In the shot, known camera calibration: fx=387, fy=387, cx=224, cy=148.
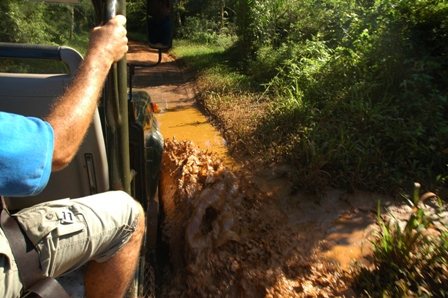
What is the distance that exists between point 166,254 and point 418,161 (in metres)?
2.75

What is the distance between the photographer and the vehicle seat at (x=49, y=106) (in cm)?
195

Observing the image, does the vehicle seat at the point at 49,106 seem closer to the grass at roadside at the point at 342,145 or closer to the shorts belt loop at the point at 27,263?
the shorts belt loop at the point at 27,263

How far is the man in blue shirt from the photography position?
3.92 feet

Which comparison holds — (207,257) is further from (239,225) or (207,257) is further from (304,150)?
(304,150)

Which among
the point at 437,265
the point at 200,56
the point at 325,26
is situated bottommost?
the point at 200,56

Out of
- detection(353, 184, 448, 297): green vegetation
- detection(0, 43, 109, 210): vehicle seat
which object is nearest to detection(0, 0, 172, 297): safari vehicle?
detection(0, 43, 109, 210): vehicle seat

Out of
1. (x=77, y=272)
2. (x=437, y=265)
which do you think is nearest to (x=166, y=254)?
(x=77, y=272)

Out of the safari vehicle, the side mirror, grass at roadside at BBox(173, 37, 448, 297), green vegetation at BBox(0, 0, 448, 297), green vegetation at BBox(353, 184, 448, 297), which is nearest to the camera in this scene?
the safari vehicle

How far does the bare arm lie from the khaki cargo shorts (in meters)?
0.25

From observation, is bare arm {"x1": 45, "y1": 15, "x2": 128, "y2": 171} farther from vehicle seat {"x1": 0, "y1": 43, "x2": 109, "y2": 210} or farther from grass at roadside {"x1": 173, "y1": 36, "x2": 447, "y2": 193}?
grass at roadside {"x1": 173, "y1": 36, "x2": 447, "y2": 193}

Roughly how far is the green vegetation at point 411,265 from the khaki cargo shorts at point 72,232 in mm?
1696

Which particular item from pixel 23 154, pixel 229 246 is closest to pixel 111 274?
pixel 23 154

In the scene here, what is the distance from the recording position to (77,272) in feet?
6.42

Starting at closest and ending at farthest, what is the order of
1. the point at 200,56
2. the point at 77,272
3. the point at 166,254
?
the point at 77,272 → the point at 166,254 → the point at 200,56
